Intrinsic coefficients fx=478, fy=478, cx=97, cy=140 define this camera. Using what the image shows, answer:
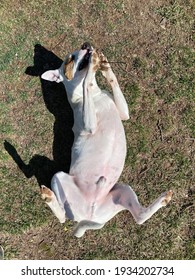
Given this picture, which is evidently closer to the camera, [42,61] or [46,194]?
[46,194]

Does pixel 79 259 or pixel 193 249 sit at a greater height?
pixel 79 259

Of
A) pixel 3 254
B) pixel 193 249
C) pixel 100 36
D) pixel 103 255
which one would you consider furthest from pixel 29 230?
pixel 100 36

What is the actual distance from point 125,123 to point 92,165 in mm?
1337

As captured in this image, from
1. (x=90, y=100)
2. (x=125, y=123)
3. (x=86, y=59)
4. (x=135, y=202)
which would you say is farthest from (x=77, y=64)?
(x=135, y=202)

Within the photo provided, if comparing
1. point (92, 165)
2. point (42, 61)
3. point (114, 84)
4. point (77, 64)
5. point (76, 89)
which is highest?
point (77, 64)

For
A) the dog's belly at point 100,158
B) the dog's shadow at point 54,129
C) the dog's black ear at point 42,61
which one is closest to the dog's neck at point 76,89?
the dog's belly at point 100,158

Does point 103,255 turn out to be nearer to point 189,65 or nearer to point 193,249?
point 193,249

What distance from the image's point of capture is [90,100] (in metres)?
5.43

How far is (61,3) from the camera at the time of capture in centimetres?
676

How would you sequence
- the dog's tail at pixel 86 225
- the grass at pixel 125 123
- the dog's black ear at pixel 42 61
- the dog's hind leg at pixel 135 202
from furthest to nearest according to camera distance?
the dog's black ear at pixel 42 61
the grass at pixel 125 123
the dog's tail at pixel 86 225
the dog's hind leg at pixel 135 202

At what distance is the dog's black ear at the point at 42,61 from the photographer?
6.61 m

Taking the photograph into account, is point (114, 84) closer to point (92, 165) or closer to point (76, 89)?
point (76, 89)

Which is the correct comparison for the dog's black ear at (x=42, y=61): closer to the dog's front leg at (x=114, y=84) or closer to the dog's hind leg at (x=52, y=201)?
the dog's front leg at (x=114, y=84)
